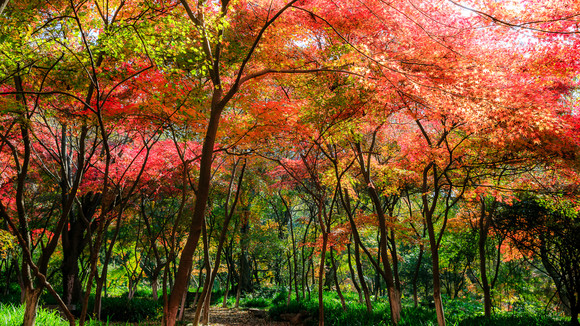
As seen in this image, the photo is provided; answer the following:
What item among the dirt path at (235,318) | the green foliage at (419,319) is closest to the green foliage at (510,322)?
the green foliage at (419,319)

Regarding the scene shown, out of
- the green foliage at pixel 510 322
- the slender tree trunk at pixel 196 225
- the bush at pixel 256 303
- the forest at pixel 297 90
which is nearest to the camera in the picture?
the slender tree trunk at pixel 196 225

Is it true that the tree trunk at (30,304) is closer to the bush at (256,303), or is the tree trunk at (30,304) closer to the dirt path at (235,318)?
the dirt path at (235,318)

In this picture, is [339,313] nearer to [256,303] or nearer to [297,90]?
[297,90]

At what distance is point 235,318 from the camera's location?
38.9ft

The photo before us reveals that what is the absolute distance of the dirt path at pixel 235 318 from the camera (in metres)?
11.0

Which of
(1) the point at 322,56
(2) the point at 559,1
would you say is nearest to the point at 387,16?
(1) the point at 322,56

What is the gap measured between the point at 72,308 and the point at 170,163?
528 centimetres

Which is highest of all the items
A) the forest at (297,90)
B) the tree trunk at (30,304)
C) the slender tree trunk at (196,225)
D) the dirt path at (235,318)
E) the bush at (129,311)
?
the forest at (297,90)

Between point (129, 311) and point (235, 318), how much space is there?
3.51m

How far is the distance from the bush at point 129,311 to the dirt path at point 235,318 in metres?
1.16

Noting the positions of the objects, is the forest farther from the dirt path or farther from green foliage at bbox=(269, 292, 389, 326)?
the dirt path

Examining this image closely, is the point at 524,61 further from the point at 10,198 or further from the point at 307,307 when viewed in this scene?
the point at 10,198

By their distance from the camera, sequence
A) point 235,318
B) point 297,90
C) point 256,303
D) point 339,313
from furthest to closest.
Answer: point 256,303, point 235,318, point 339,313, point 297,90

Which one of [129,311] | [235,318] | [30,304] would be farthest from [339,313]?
[30,304]
